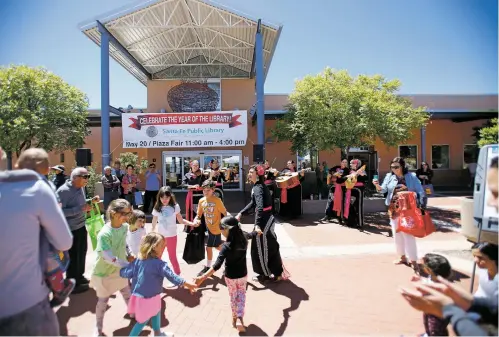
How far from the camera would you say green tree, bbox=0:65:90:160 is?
10664mm

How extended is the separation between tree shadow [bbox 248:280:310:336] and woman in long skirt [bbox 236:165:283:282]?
0.16 m

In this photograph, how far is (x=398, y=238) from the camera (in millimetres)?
4906

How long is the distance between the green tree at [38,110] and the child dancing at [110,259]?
10.1 meters

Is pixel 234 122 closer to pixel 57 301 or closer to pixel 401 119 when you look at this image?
pixel 401 119

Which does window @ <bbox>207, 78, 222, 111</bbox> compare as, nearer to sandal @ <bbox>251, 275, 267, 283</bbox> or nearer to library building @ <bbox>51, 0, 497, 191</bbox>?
library building @ <bbox>51, 0, 497, 191</bbox>

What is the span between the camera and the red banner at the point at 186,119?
11820mm

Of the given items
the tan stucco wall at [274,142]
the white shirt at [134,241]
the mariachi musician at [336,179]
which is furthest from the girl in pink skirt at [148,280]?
the tan stucco wall at [274,142]

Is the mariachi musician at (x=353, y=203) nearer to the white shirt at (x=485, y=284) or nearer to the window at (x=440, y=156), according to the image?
the white shirt at (x=485, y=284)

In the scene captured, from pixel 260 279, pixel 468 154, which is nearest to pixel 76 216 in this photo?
pixel 260 279

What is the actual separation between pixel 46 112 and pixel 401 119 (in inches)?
509

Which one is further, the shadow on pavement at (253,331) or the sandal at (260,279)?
the sandal at (260,279)

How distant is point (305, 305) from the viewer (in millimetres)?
3596

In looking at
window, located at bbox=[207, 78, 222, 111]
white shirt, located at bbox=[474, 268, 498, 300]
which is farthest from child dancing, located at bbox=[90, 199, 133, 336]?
window, located at bbox=[207, 78, 222, 111]

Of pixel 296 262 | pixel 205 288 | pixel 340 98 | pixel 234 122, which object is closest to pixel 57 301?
pixel 205 288
